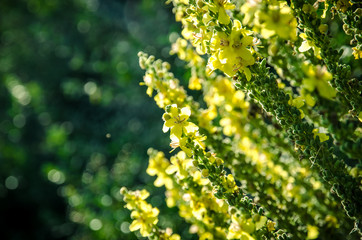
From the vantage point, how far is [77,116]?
395 centimetres

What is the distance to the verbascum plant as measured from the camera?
2.99 feet

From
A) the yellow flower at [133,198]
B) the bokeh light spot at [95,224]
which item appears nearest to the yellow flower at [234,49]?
the yellow flower at [133,198]

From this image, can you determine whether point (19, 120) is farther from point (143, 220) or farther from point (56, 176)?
point (143, 220)

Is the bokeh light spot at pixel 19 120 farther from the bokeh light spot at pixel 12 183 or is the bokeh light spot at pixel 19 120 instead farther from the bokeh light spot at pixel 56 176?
the bokeh light spot at pixel 56 176

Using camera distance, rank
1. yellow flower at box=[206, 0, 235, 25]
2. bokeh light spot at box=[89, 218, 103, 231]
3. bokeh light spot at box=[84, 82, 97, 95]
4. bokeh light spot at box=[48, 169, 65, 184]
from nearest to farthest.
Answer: yellow flower at box=[206, 0, 235, 25], bokeh light spot at box=[89, 218, 103, 231], bokeh light spot at box=[48, 169, 65, 184], bokeh light spot at box=[84, 82, 97, 95]

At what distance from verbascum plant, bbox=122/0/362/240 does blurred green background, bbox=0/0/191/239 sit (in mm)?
916

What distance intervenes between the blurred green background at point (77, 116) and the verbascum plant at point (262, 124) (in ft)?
3.00

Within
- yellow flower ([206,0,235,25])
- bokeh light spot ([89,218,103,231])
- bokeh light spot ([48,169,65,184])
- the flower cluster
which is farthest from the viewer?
bokeh light spot ([48,169,65,184])

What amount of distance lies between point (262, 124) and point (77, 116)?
2.98 m

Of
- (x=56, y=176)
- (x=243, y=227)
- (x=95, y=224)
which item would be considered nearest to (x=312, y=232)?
(x=243, y=227)

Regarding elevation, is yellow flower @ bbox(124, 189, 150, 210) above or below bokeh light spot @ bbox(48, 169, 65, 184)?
above

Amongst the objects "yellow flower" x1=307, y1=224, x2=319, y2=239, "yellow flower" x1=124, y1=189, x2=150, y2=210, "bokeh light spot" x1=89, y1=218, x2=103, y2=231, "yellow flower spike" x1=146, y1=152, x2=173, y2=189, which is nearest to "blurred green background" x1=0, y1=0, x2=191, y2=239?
"bokeh light spot" x1=89, y1=218, x2=103, y2=231

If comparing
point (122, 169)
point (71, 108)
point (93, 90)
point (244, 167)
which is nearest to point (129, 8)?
point (93, 90)

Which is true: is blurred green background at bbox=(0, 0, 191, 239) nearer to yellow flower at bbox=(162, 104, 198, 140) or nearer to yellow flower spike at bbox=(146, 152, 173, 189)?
yellow flower spike at bbox=(146, 152, 173, 189)
